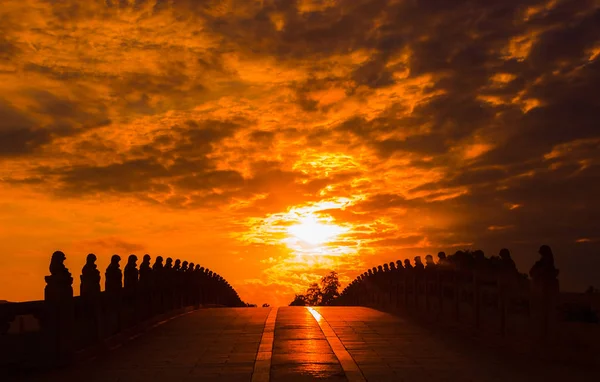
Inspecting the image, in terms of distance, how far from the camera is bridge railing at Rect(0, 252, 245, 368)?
13.5 m

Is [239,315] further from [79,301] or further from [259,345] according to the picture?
[79,301]

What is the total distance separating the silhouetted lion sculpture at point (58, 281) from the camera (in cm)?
1409

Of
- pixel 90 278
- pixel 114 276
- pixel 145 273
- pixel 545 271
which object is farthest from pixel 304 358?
pixel 145 273

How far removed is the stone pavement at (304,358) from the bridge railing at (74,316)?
0.46 m

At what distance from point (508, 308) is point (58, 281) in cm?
931

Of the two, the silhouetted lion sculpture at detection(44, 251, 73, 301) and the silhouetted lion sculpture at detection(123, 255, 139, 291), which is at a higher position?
the silhouetted lion sculpture at detection(123, 255, 139, 291)

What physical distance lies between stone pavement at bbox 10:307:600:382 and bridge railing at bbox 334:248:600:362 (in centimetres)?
63

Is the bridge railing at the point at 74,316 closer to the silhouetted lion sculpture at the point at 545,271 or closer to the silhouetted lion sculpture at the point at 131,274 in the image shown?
the silhouetted lion sculpture at the point at 131,274

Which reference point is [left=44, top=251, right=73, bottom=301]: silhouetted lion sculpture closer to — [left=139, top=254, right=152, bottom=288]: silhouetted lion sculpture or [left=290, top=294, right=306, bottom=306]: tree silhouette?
[left=139, top=254, right=152, bottom=288]: silhouetted lion sculpture

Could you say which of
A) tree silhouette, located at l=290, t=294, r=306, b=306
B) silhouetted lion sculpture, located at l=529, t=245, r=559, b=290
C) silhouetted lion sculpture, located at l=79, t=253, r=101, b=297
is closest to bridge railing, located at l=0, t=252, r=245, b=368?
silhouetted lion sculpture, located at l=79, t=253, r=101, b=297

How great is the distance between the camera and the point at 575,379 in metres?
12.0

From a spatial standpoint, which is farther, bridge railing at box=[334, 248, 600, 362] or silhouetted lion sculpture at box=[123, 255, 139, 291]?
silhouetted lion sculpture at box=[123, 255, 139, 291]

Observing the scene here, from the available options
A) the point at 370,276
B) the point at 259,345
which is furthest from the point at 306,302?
the point at 259,345

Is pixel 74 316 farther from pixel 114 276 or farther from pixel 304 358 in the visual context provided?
pixel 304 358
